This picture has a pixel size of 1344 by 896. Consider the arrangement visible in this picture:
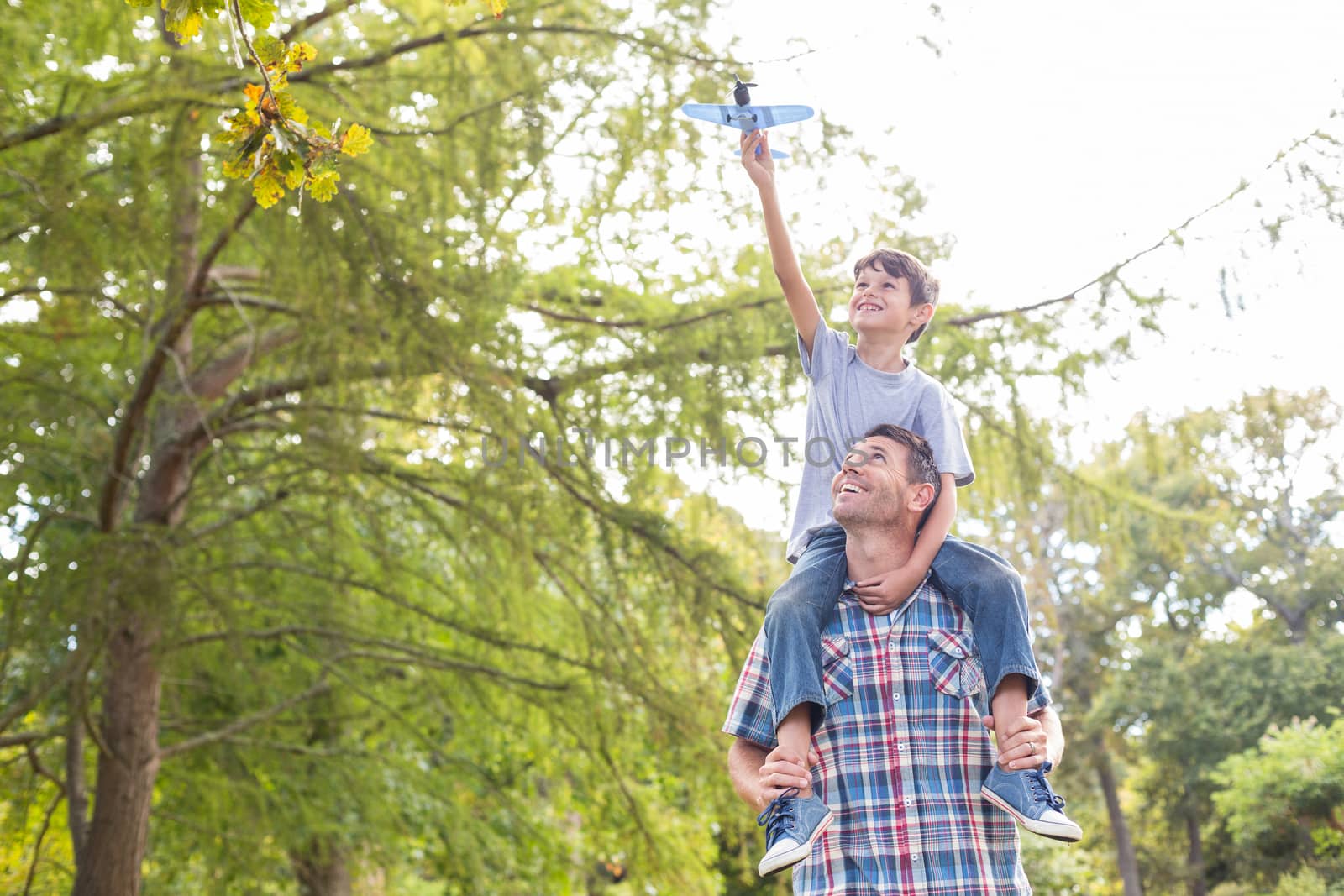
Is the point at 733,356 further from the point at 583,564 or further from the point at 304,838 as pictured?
the point at 304,838

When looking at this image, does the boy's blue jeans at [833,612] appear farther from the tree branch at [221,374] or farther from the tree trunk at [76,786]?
the tree trunk at [76,786]

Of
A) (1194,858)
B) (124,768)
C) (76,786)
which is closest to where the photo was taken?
(124,768)

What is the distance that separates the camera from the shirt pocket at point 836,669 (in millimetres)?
2172

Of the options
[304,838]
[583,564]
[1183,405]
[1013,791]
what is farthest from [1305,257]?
[304,838]

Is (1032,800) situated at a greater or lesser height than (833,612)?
lesser

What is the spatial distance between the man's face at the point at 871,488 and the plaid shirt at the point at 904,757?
0.55ft

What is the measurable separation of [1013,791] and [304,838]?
6793 millimetres

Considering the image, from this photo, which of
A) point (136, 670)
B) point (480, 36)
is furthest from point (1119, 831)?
point (480, 36)

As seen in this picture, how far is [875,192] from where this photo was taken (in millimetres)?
5660

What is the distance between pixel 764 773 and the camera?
2012 millimetres

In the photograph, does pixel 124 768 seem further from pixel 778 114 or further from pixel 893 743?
pixel 778 114

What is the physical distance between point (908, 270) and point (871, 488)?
1.51 feet

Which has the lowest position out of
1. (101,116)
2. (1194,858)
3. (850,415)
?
(850,415)

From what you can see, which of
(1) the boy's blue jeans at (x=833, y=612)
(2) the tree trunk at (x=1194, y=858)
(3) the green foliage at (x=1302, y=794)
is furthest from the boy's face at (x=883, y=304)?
(2) the tree trunk at (x=1194, y=858)
